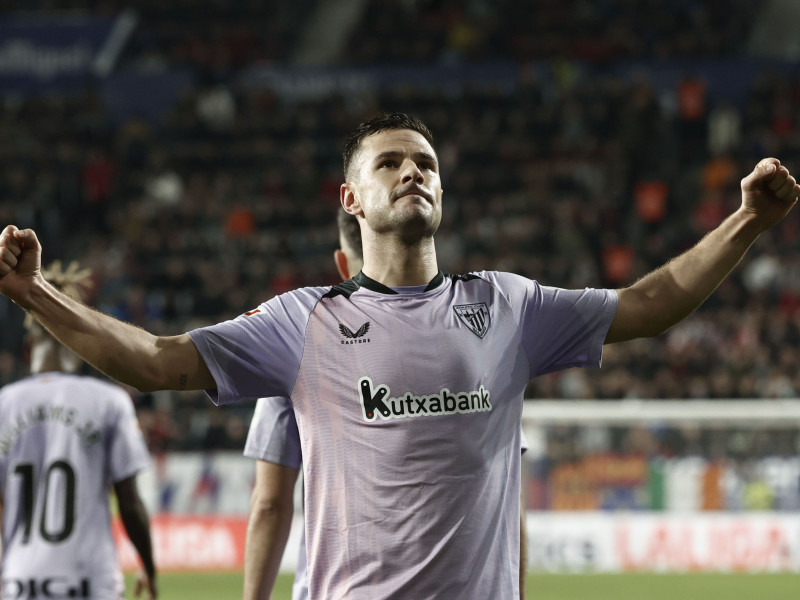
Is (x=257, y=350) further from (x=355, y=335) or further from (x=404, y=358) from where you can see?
(x=404, y=358)

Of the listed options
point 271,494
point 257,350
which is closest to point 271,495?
point 271,494

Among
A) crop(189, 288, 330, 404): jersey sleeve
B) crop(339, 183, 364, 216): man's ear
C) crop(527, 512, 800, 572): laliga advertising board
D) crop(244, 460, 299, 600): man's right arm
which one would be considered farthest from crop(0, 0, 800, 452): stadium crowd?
crop(189, 288, 330, 404): jersey sleeve

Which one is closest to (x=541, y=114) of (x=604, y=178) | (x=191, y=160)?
(x=604, y=178)

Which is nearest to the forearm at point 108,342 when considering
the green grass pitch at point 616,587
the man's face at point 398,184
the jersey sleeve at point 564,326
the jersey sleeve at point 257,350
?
the jersey sleeve at point 257,350

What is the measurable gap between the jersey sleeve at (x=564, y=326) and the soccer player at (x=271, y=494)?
102cm

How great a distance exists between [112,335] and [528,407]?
11687 mm

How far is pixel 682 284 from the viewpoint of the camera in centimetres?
328

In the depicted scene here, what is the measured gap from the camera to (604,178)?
19844 mm

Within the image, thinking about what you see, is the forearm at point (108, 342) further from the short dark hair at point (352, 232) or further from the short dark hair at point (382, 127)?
the short dark hair at point (352, 232)

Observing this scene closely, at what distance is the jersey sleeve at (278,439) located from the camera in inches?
161

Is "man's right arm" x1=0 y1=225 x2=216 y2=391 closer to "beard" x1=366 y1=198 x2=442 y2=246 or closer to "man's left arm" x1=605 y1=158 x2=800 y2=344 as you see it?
"beard" x1=366 y1=198 x2=442 y2=246

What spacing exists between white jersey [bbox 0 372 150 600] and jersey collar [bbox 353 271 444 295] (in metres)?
1.99

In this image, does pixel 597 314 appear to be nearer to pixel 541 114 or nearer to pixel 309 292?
pixel 309 292

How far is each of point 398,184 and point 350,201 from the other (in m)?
0.24
